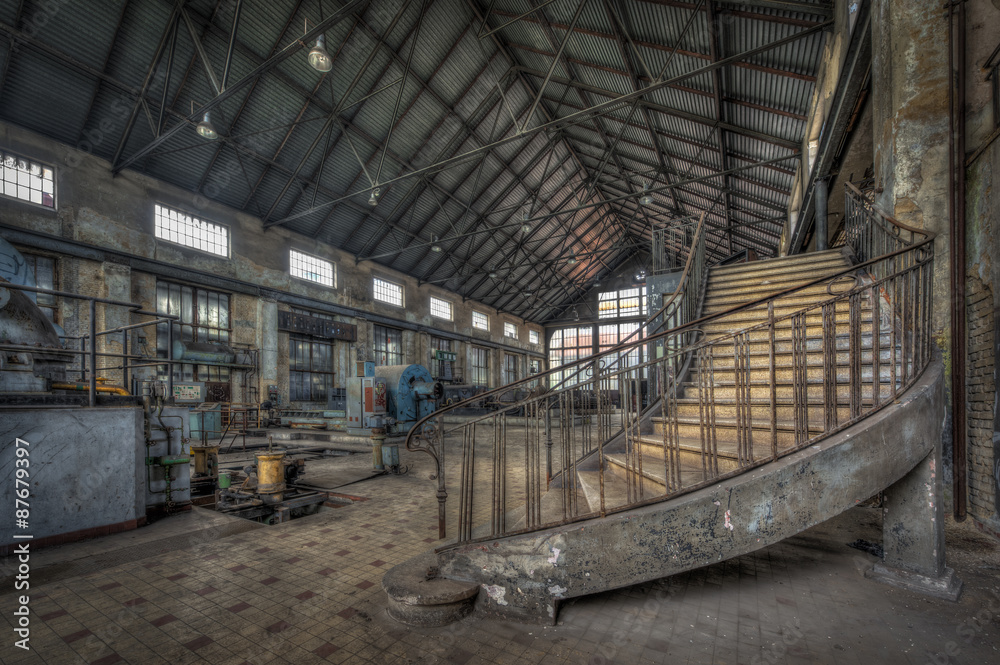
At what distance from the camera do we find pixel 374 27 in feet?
37.8

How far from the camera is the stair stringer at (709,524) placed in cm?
266

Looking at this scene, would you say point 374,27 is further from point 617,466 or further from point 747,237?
point 747,237

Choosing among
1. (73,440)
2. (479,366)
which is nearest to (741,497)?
(73,440)

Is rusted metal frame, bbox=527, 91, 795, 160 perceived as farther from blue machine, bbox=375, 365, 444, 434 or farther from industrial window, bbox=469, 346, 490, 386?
industrial window, bbox=469, 346, 490, 386

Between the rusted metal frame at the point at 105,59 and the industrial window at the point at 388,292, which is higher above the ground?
the rusted metal frame at the point at 105,59

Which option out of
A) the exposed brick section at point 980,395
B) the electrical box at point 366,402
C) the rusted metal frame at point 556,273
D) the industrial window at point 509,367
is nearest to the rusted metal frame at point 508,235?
the rusted metal frame at point 556,273

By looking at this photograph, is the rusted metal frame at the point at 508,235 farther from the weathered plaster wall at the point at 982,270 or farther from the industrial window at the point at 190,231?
the weathered plaster wall at the point at 982,270

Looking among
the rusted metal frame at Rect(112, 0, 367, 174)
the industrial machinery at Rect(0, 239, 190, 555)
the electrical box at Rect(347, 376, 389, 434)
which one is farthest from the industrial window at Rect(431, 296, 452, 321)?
the industrial machinery at Rect(0, 239, 190, 555)

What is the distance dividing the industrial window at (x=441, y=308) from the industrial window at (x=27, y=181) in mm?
15288

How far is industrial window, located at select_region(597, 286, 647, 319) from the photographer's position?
30.7m

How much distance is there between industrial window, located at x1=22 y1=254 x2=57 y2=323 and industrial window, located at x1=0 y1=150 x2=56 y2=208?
1.37 m

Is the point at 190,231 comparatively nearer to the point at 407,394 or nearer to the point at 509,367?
the point at 407,394

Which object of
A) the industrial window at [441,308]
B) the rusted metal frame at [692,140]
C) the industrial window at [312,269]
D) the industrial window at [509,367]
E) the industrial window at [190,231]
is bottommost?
the industrial window at [509,367]

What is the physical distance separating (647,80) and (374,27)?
7.55 m
